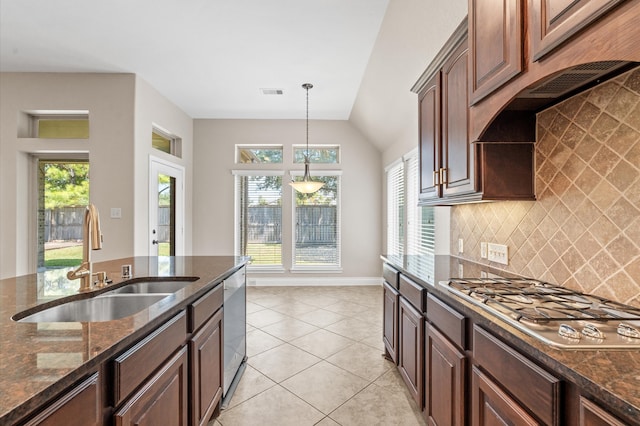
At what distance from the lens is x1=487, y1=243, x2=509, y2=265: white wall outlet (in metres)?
1.92

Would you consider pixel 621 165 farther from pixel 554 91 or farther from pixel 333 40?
pixel 333 40

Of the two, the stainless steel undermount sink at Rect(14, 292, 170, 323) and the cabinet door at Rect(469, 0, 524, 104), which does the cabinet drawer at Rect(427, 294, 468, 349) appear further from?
the stainless steel undermount sink at Rect(14, 292, 170, 323)

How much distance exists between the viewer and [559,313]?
41.7 inches

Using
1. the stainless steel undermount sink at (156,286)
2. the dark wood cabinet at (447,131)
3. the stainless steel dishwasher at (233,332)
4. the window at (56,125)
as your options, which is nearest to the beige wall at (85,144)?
the window at (56,125)

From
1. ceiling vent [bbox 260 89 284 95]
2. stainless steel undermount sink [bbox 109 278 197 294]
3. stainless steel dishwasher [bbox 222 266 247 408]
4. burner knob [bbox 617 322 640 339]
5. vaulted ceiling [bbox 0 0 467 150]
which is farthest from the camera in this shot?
ceiling vent [bbox 260 89 284 95]

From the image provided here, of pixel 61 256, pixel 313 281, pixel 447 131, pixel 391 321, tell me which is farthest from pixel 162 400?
pixel 313 281

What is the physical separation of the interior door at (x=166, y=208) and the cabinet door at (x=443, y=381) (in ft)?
12.7

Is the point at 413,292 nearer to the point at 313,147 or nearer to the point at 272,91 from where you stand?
the point at 272,91

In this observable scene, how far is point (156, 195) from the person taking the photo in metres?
4.38

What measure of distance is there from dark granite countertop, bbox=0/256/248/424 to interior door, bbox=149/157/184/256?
2.71 meters

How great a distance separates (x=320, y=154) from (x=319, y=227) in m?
1.38

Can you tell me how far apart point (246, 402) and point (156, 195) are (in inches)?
130

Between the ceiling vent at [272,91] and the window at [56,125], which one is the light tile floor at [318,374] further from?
the window at [56,125]

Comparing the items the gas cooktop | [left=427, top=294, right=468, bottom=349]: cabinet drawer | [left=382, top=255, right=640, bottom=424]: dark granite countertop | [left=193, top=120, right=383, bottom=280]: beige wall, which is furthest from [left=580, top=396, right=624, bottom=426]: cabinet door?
[left=193, top=120, right=383, bottom=280]: beige wall
